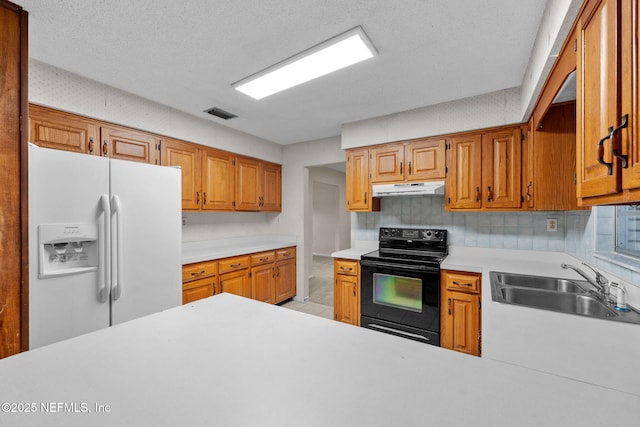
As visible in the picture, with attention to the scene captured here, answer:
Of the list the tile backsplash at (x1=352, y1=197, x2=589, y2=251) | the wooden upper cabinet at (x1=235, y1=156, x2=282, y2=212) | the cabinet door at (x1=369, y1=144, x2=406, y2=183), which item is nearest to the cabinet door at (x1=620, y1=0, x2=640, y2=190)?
the tile backsplash at (x1=352, y1=197, x2=589, y2=251)

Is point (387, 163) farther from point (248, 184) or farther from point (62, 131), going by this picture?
point (62, 131)

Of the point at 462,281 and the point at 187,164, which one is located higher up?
the point at 187,164

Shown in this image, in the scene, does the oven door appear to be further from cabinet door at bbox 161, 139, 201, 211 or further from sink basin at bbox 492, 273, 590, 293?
cabinet door at bbox 161, 139, 201, 211

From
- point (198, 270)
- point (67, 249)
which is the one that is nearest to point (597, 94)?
point (67, 249)

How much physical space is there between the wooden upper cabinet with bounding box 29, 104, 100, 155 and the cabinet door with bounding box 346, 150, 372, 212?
2429mm

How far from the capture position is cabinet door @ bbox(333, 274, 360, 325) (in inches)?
111

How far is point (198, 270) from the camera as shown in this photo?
2.70m

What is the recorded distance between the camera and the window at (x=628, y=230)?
144 cm

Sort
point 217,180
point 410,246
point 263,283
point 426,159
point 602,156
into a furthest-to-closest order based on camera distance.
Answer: point 263,283
point 217,180
point 410,246
point 426,159
point 602,156

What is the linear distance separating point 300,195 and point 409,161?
69.2 inches

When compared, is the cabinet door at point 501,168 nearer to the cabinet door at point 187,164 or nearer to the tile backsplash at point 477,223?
the tile backsplash at point 477,223

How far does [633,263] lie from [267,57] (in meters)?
2.40

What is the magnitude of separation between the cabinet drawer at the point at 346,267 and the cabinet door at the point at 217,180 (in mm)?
1528

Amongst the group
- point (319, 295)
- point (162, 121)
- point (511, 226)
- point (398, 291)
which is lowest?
point (319, 295)
